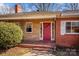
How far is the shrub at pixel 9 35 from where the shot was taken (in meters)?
6.54

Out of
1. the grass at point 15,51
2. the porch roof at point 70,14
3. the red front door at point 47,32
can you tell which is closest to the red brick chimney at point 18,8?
the red front door at point 47,32

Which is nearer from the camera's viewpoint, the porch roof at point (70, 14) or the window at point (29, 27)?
the porch roof at point (70, 14)

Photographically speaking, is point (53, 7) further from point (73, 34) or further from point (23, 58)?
point (23, 58)

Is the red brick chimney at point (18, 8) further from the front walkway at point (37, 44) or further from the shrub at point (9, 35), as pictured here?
the front walkway at point (37, 44)

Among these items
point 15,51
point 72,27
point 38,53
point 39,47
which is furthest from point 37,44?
point 72,27

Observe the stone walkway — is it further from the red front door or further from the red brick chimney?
the red brick chimney

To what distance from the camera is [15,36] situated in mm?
6594

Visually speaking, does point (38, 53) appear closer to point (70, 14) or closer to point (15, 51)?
point (15, 51)

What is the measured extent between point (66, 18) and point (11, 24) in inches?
40.4

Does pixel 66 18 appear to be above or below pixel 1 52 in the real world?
above

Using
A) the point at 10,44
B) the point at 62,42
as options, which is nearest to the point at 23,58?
the point at 10,44

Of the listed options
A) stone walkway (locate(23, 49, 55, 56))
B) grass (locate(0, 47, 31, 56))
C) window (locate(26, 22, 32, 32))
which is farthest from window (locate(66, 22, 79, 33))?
grass (locate(0, 47, 31, 56))

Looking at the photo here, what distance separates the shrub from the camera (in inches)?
257

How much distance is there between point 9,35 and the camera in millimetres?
6566
